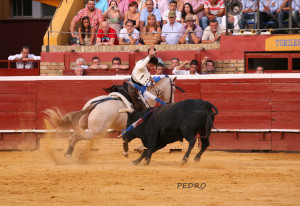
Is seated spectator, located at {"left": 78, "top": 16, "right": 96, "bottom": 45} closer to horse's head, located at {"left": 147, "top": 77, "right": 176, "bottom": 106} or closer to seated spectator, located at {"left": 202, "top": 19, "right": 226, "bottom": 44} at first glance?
seated spectator, located at {"left": 202, "top": 19, "right": 226, "bottom": 44}

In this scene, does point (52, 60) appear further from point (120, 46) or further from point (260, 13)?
point (260, 13)

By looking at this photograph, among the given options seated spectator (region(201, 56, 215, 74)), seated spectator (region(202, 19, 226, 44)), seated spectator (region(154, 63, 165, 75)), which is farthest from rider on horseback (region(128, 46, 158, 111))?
seated spectator (region(202, 19, 226, 44))

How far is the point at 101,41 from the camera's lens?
1475 cm

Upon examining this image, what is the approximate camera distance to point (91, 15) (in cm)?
1507

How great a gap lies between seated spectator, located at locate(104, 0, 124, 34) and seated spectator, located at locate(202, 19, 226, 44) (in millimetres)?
1947

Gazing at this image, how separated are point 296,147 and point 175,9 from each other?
3.74 meters

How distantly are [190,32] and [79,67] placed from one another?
2.32 metres

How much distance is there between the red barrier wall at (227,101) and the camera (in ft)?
42.9

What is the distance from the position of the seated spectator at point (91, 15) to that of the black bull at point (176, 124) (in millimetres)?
5180

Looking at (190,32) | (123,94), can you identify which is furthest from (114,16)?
(123,94)

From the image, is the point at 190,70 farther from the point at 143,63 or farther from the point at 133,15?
the point at 143,63

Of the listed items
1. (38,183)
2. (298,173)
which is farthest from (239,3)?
(38,183)

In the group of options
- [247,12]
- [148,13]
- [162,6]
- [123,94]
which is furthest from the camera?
[162,6]

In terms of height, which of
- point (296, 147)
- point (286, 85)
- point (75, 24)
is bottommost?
point (296, 147)
